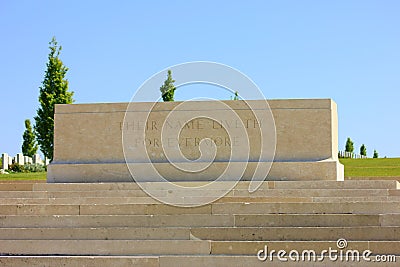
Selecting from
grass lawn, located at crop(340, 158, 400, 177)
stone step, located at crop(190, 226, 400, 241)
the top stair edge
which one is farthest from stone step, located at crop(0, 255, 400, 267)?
grass lawn, located at crop(340, 158, 400, 177)

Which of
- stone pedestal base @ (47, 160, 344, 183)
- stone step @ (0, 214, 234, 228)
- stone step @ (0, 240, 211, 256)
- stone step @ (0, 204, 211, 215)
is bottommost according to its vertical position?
stone step @ (0, 240, 211, 256)

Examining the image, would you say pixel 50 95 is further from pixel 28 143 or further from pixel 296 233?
pixel 296 233

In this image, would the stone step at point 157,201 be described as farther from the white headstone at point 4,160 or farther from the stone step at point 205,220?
the white headstone at point 4,160

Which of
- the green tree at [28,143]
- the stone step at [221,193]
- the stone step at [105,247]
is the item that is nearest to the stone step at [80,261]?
the stone step at [105,247]

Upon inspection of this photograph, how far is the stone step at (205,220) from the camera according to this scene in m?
9.98

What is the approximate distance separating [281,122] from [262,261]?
641cm

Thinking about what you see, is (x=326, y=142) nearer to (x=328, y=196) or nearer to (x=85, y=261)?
(x=328, y=196)

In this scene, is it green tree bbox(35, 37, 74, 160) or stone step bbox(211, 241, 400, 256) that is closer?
stone step bbox(211, 241, 400, 256)

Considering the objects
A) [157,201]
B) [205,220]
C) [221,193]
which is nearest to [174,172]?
[221,193]

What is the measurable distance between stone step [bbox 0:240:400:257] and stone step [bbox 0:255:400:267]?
24cm

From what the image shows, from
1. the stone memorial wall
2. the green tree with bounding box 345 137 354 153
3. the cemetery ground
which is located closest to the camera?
the stone memorial wall

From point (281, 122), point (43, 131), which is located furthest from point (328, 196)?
point (43, 131)

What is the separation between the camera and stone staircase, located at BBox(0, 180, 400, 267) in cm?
934

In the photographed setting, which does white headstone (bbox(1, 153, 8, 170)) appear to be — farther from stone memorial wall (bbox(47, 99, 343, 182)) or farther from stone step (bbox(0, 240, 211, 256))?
stone step (bbox(0, 240, 211, 256))
